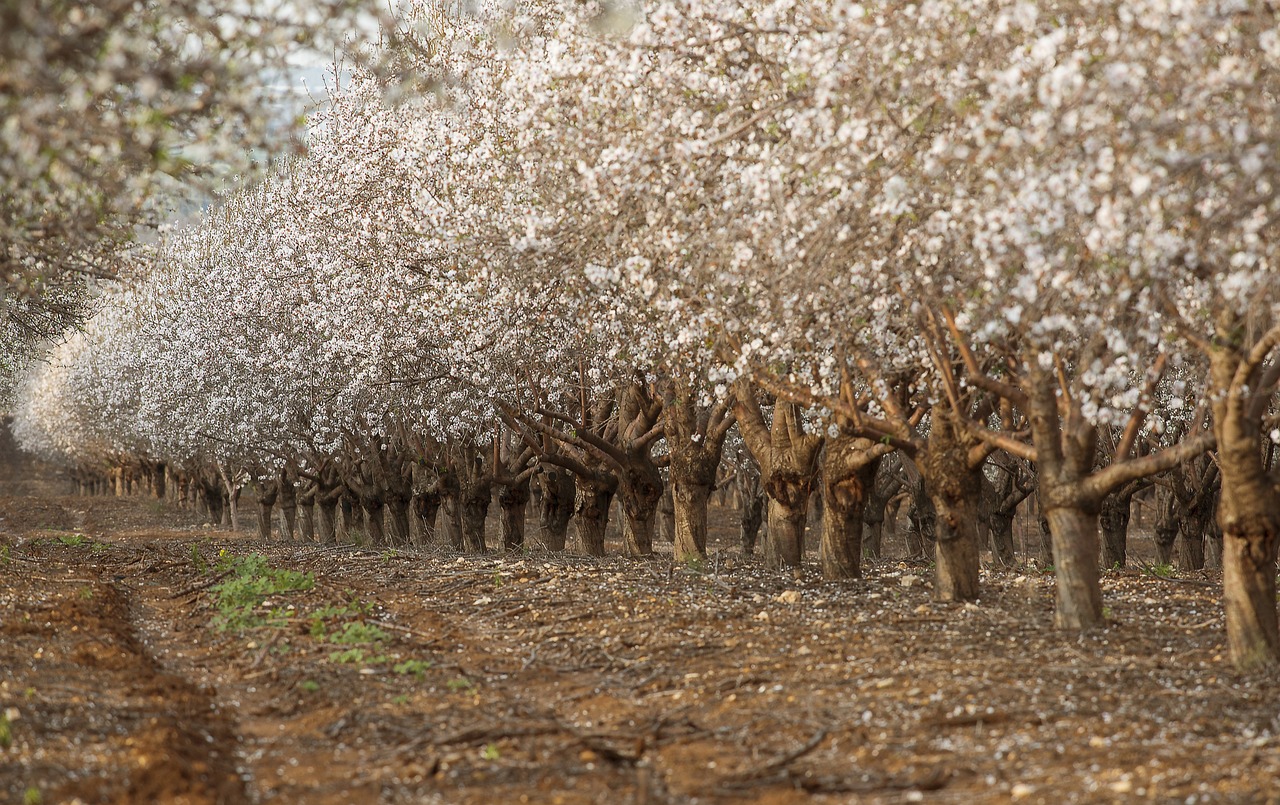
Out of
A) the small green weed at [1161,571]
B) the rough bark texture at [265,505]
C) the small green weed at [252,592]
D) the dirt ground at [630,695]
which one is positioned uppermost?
the rough bark texture at [265,505]

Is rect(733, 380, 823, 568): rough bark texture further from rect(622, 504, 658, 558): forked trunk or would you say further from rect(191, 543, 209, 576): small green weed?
rect(191, 543, 209, 576): small green weed

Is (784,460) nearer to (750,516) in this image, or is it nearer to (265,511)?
(750,516)

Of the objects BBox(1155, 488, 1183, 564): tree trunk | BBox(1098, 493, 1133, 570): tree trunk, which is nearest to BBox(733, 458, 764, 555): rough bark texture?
BBox(1098, 493, 1133, 570): tree trunk

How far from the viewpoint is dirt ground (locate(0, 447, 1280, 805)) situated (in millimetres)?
8055

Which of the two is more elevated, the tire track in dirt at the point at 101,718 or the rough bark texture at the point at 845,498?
the rough bark texture at the point at 845,498

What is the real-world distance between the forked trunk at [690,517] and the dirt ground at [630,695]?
11.7ft

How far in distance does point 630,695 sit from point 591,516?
16163mm

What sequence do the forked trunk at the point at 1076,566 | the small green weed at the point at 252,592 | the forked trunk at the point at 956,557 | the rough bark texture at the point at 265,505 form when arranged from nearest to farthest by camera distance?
the forked trunk at the point at 1076,566, the forked trunk at the point at 956,557, the small green weed at the point at 252,592, the rough bark texture at the point at 265,505

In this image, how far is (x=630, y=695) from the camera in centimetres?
1096

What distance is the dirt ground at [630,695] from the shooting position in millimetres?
8055

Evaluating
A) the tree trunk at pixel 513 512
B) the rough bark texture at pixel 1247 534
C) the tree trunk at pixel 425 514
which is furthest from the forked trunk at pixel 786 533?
the tree trunk at pixel 425 514

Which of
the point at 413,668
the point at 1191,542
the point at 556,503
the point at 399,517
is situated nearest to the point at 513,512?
the point at 556,503

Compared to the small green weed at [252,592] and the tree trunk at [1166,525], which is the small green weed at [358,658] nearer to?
the small green weed at [252,592]

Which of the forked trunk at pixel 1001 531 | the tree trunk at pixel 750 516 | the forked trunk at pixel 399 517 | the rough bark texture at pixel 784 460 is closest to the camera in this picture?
the rough bark texture at pixel 784 460
